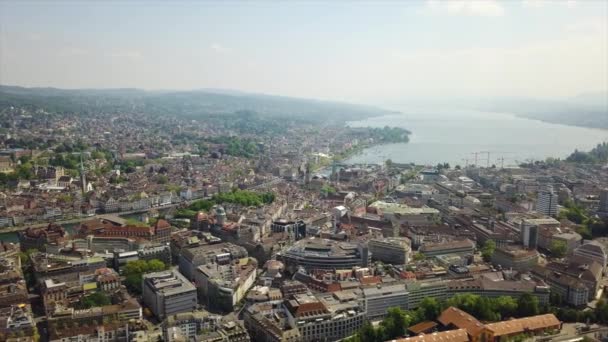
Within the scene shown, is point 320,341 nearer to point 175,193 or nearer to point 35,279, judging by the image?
point 35,279

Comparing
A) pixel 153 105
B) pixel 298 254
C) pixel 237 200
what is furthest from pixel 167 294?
pixel 153 105

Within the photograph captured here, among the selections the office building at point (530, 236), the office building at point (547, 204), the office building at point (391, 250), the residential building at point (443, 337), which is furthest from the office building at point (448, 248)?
the office building at point (547, 204)

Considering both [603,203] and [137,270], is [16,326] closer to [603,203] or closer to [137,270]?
[137,270]

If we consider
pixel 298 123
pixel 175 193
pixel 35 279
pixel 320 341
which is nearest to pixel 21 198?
pixel 175 193

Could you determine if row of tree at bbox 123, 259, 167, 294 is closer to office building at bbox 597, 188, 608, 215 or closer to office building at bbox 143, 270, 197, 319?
office building at bbox 143, 270, 197, 319

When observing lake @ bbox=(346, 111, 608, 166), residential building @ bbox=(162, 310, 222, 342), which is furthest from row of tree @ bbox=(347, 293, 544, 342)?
lake @ bbox=(346, 111, 608, 166)

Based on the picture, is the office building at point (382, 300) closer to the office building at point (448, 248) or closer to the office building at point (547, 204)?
the office building at point (448, 248)
